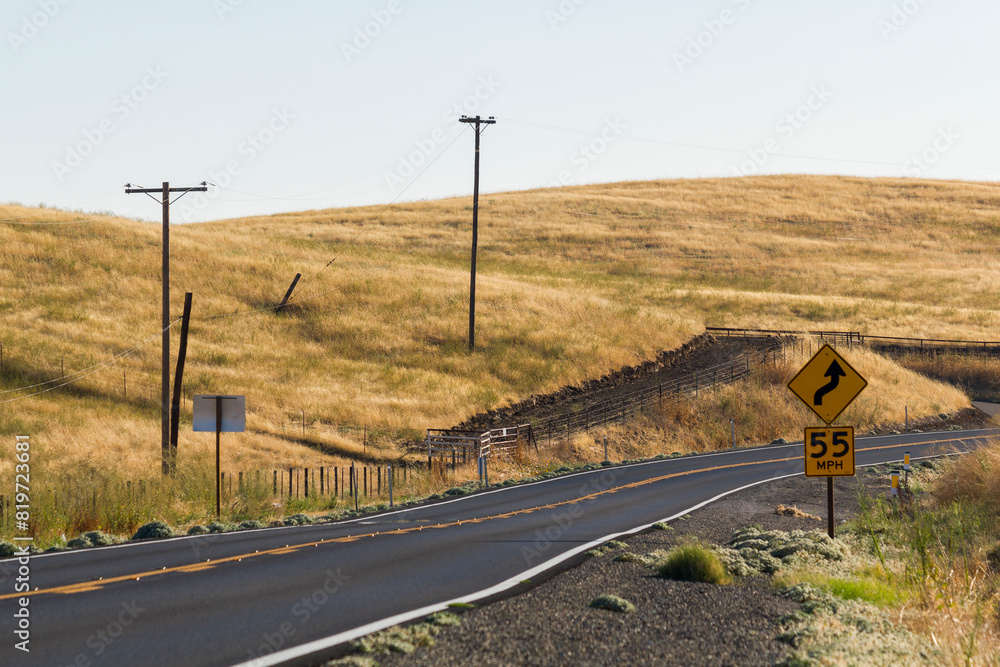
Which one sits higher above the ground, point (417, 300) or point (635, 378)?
point (417, 300)

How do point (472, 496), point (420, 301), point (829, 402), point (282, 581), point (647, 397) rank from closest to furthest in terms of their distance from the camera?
point (282, 581) < point (829, 402) < point (472, 496) < point (647, 397) < point (420, 301)

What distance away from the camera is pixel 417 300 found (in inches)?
2217

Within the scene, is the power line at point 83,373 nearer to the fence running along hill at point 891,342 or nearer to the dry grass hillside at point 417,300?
Result: the dry grass hillside at point 417,300

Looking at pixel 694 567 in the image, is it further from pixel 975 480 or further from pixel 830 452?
pixel 975 480

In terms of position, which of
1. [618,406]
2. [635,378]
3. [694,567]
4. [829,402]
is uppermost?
[829,402]

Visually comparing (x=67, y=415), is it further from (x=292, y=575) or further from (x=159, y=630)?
(x=159, y=630)

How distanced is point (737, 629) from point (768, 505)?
12.5 meters

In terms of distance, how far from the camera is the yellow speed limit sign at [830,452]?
41.3 ft

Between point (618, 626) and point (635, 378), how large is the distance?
40003 millimetres

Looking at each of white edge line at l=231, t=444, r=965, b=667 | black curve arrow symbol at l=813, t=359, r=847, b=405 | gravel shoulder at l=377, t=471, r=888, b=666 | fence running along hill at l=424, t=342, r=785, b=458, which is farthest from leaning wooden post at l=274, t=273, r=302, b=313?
gravel shoulder at l=377, t=471, r=888, b=666

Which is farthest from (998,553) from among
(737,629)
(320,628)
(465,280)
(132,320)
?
(465,280)

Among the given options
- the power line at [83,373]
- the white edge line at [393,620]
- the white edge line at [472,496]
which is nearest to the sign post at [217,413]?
the white edge line at [472,496]

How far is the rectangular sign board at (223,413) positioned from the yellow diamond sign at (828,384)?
12735mm

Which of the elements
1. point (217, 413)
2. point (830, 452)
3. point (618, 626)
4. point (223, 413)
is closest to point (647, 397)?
point (223, 413)
